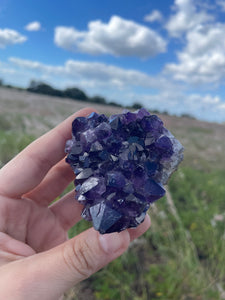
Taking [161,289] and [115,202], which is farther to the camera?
[161,289]

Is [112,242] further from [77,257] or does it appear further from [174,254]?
[174,254]

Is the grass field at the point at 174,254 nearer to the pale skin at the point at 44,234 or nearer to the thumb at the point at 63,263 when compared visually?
the pale skin at the point at 44,234

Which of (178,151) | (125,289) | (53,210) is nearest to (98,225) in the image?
(178,151)

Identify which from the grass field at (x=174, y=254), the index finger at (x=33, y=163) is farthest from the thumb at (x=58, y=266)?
the grass field at (x=174, y=254)

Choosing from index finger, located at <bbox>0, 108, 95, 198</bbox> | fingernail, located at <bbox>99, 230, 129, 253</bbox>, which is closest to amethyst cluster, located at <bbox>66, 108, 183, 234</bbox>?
fingernail, located at <bbox>99, 230, 129, 253</bbox>

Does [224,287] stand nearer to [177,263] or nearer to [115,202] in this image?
[177,263]

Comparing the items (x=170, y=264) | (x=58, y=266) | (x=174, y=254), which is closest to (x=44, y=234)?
(x=58, y=266)

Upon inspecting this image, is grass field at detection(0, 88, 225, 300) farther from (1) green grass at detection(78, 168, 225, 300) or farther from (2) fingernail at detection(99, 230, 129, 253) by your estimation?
(2) fingernail at detection(99, 230, 129, 253)
